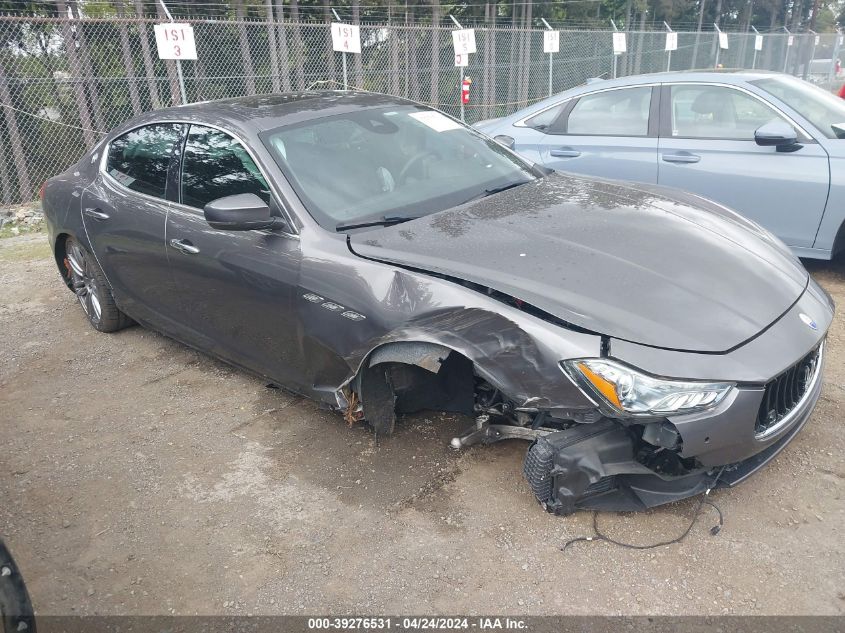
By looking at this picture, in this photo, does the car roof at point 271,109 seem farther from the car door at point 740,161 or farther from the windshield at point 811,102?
→ the windshield at point 811,102

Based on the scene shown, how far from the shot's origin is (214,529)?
285cm

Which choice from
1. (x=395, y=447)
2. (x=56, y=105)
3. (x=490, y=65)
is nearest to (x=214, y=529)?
(x=395, y=447)

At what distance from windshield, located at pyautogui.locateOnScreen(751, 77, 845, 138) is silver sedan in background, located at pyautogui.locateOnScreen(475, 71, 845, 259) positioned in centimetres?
1

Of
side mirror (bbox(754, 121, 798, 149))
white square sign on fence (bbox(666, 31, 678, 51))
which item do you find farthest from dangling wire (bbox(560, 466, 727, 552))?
white square sign on fence (bbox(666, 31, 678, 51))

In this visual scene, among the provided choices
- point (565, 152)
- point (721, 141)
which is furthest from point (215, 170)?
point (721, 141)

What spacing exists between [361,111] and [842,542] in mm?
2969

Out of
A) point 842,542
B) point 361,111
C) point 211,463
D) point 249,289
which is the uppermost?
point 361,111

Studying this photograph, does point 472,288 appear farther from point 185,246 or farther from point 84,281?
point 84,281

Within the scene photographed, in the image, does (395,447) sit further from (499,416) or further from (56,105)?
(56,105)

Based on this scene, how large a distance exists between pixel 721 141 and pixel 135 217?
409cm

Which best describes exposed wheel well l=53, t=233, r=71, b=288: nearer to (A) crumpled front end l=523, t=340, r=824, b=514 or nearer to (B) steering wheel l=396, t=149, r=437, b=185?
(B) steering wheel l=396, t=149, r=437, b=185

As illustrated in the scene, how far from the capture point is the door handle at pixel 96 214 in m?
4.25

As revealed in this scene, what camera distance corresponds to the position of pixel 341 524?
2807 millimetres

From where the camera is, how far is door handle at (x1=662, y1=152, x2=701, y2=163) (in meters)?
5.12
